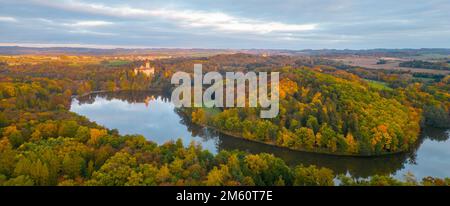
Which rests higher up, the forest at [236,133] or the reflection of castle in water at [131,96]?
the forest at [236,133]

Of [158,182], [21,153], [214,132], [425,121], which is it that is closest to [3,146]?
[21,153]

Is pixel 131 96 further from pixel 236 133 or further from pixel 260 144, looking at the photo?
pixel 260 144

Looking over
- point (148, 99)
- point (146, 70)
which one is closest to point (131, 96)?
point (148, 99)

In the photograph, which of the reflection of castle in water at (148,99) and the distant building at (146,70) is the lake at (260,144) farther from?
the distant building at (146,70)

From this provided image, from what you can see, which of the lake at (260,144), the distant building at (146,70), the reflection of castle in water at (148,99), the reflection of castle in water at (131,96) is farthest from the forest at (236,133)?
the distant building at (146,70)

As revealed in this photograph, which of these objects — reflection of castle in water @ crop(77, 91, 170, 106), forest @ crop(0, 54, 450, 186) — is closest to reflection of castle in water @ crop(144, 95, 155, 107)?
reflection of castle in water @ crop(77, 91, 170, 106)

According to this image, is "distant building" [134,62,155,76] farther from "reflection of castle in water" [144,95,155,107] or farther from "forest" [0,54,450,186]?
"forest" [0,54,450,186]
